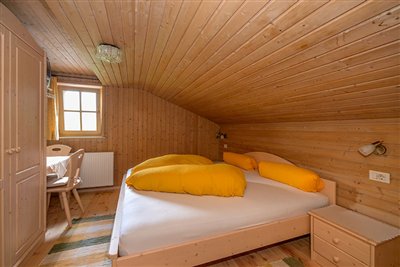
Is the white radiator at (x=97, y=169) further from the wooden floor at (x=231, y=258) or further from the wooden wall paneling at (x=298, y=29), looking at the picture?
the wooden wall paneling at (x=298, y=29)

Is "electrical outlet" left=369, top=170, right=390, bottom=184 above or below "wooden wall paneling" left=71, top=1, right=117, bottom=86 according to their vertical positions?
below

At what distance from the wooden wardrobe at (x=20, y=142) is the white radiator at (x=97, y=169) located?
1531 millimetres

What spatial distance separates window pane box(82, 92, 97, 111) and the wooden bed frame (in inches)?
102

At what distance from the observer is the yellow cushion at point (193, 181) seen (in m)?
1.80

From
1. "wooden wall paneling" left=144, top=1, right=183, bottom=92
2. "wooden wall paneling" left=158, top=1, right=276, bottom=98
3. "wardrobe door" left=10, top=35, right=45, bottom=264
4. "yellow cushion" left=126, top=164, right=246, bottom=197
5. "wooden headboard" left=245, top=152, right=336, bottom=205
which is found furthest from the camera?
"wooden headboard" left=245, top=152, right=336, bottom=205

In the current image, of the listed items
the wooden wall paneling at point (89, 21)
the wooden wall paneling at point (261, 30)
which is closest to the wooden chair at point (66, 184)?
the wooden wall paneling at point (89, 21)

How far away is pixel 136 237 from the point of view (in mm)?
1235

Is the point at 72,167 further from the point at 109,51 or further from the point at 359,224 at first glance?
the point at 359,224

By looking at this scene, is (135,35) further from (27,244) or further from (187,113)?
(187,113)

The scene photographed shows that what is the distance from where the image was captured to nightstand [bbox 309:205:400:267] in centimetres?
130

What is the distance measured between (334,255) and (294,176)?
0.77 metres

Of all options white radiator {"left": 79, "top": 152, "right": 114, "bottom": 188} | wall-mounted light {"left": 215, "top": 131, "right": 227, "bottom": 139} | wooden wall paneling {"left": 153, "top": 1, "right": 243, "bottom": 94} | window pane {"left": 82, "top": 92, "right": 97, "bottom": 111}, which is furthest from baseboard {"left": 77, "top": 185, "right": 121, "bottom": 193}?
wooden wall paneling {"left": 153, "top": 1, "right": 243, "bottom": 94}

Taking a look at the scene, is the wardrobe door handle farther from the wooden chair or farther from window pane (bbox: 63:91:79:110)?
window pane (bbox: 63:91:79:110)

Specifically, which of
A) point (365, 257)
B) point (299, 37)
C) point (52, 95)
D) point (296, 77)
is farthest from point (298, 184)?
point (52, 95)
